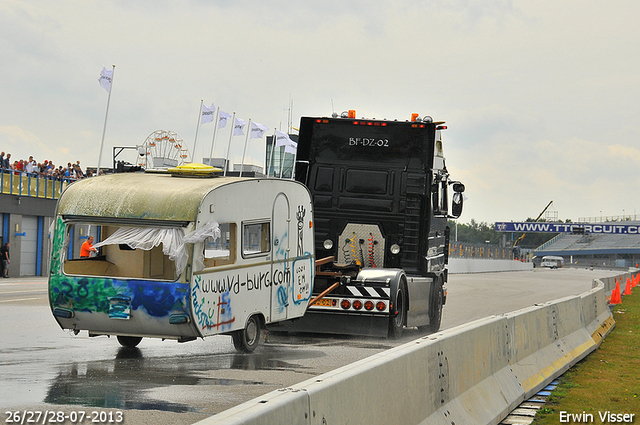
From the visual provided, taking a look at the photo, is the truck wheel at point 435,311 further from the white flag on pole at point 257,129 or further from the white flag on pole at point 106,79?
the white flag on pole at point 257,129

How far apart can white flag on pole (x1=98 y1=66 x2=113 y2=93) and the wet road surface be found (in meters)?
33.1

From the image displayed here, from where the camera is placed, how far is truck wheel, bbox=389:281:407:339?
14945mm

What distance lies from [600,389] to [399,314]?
555 cm

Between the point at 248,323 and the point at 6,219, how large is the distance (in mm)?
31374

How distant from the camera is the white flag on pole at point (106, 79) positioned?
48.8 m

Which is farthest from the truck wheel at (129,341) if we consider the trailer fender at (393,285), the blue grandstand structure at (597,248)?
the blue grandstand structure at (597,248)

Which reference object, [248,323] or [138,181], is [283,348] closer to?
[248,323]

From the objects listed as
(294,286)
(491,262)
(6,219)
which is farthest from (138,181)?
(491,262)

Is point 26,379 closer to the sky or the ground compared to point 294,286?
closer to the ground

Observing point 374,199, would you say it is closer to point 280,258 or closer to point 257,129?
point 280,258

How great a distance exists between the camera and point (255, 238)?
12.7 m

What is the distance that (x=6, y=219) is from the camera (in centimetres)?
4094

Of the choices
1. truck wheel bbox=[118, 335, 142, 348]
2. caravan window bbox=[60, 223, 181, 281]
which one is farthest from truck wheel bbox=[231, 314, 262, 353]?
truck wheel bbox=[118, 335, 142, 348]

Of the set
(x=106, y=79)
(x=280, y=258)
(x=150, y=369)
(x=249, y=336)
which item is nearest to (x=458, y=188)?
(x=280, y=258)
